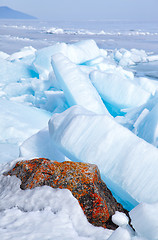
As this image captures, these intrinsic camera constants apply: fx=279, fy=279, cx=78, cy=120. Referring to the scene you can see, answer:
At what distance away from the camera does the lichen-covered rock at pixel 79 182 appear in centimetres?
154

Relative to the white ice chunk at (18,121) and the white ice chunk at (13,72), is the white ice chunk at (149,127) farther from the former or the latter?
the white ice chunk at (13,72)

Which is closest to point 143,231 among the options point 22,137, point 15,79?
point 22,137

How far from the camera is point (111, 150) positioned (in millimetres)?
1969

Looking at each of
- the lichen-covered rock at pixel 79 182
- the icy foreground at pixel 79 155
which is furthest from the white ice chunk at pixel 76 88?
the lichen-covered rock at pixel 79 182

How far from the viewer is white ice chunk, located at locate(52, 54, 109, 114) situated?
3588mm

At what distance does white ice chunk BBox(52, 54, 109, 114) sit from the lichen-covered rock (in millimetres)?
1876

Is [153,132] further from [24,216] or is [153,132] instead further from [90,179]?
[24,216]

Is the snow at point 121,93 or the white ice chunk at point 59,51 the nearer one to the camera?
the snow at point 121,93

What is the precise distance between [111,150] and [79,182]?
445mm

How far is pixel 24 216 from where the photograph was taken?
57.1 inches

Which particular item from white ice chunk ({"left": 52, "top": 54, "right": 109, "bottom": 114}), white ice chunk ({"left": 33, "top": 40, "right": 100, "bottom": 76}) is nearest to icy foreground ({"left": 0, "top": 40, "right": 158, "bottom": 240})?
white ice chunk ({"left": 52, "top": 54, "right": 109, "bottom": 114})

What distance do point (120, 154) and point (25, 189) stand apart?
694 mm

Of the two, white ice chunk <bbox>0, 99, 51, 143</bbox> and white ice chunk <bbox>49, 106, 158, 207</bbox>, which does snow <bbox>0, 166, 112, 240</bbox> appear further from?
white ice chunk <bbox>0, 99, 51, 143</bbox>

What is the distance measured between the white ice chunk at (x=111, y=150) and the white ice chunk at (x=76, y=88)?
128cm
